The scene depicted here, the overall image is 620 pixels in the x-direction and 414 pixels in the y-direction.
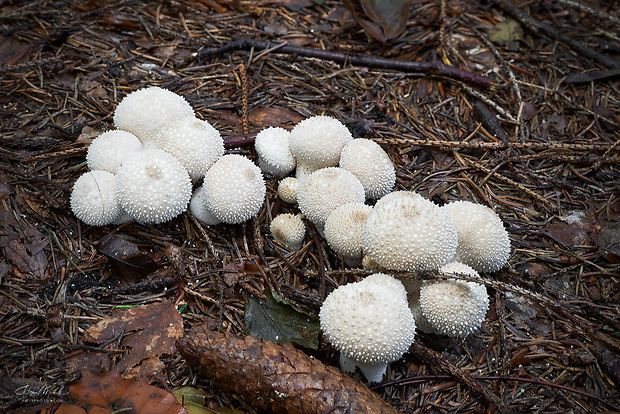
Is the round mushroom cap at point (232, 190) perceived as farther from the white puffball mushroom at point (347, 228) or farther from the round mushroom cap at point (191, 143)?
the white puffball mushroom at point (347, 228)

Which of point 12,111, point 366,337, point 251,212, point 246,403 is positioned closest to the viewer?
point 366,337

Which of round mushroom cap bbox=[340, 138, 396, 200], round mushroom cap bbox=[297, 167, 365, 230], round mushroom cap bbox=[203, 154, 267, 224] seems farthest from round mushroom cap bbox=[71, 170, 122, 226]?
round mushroom cap bbox=[340, 138, 396, 200]

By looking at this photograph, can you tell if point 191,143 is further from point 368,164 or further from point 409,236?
point 409,236

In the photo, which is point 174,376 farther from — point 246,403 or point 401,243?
point 401,243

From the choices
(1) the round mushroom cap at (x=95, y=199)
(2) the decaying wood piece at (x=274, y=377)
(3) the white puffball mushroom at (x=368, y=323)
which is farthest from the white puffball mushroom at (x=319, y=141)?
(2) the decaying wood piece at (x=274, y=377)

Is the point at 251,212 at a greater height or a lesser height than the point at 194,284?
greater

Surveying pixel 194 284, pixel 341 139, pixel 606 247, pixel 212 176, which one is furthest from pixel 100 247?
pixel 606 247
